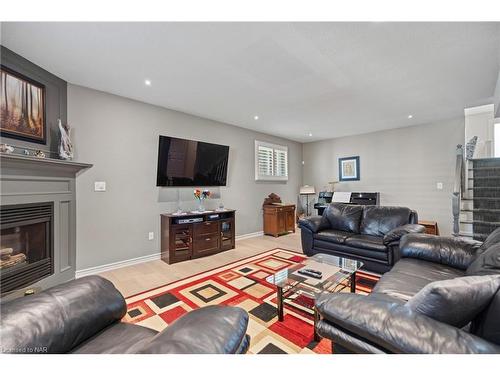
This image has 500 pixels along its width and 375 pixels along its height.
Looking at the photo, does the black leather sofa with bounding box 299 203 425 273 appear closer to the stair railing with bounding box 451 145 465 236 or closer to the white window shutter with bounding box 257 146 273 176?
the stair railing with bounding box 451 145 465 236

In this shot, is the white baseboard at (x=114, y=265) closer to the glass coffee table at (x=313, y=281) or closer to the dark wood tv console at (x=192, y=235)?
the dark wood tv console at (x=192, y=235)

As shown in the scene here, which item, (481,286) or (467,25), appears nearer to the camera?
(481,286)

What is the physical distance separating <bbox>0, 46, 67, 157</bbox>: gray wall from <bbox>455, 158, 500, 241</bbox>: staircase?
6.13 m

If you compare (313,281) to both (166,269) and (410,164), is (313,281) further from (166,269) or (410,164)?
(410,164)

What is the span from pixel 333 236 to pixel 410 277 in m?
1.41

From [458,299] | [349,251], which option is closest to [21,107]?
[458,299]

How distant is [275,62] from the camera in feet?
7.66

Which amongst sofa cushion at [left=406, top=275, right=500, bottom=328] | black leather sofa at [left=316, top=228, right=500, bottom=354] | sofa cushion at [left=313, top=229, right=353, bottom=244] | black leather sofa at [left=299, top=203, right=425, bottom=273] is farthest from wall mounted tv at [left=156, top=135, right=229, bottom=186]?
sofa cushion at [left=406, top=275, right=500, bottom=328]

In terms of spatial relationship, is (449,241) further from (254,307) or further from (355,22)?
(355,22)

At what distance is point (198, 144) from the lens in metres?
3.92

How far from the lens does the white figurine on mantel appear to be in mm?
2562
